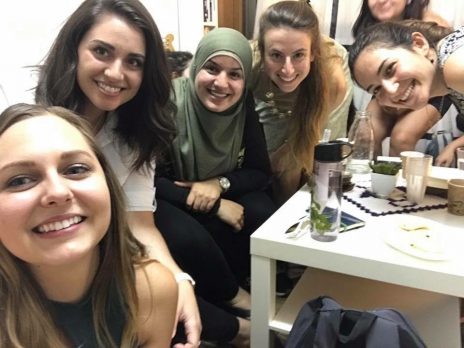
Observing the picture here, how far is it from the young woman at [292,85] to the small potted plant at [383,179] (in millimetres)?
444

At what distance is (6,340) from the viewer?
2.33 feet

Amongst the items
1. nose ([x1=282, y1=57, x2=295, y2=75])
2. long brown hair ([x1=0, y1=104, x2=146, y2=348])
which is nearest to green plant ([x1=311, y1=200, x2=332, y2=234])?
long brown hair ([x1=0, y1=104, x2=146, y2=348])

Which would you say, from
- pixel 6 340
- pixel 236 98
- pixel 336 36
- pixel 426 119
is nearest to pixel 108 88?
pixel 236 98

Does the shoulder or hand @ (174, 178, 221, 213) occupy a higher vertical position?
the shoulder

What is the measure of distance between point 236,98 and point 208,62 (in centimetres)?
15

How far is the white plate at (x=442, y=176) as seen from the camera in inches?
48.6

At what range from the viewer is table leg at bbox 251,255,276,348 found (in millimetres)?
1050

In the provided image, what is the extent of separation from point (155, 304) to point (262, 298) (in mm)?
304

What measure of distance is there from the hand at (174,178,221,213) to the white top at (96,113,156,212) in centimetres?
19

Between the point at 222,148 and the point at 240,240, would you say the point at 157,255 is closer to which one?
the point at 240,240

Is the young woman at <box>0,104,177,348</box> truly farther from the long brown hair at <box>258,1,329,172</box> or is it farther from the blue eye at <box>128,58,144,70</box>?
the long brown hair at <box>258,1,329,172</box>

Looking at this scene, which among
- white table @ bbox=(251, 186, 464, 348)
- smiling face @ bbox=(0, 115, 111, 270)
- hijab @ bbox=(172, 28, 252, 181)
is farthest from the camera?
hijab @ bbox=(172, 28, 252, 181)

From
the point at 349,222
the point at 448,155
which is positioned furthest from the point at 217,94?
the point at 448,155

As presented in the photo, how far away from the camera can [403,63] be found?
3.95 feet
